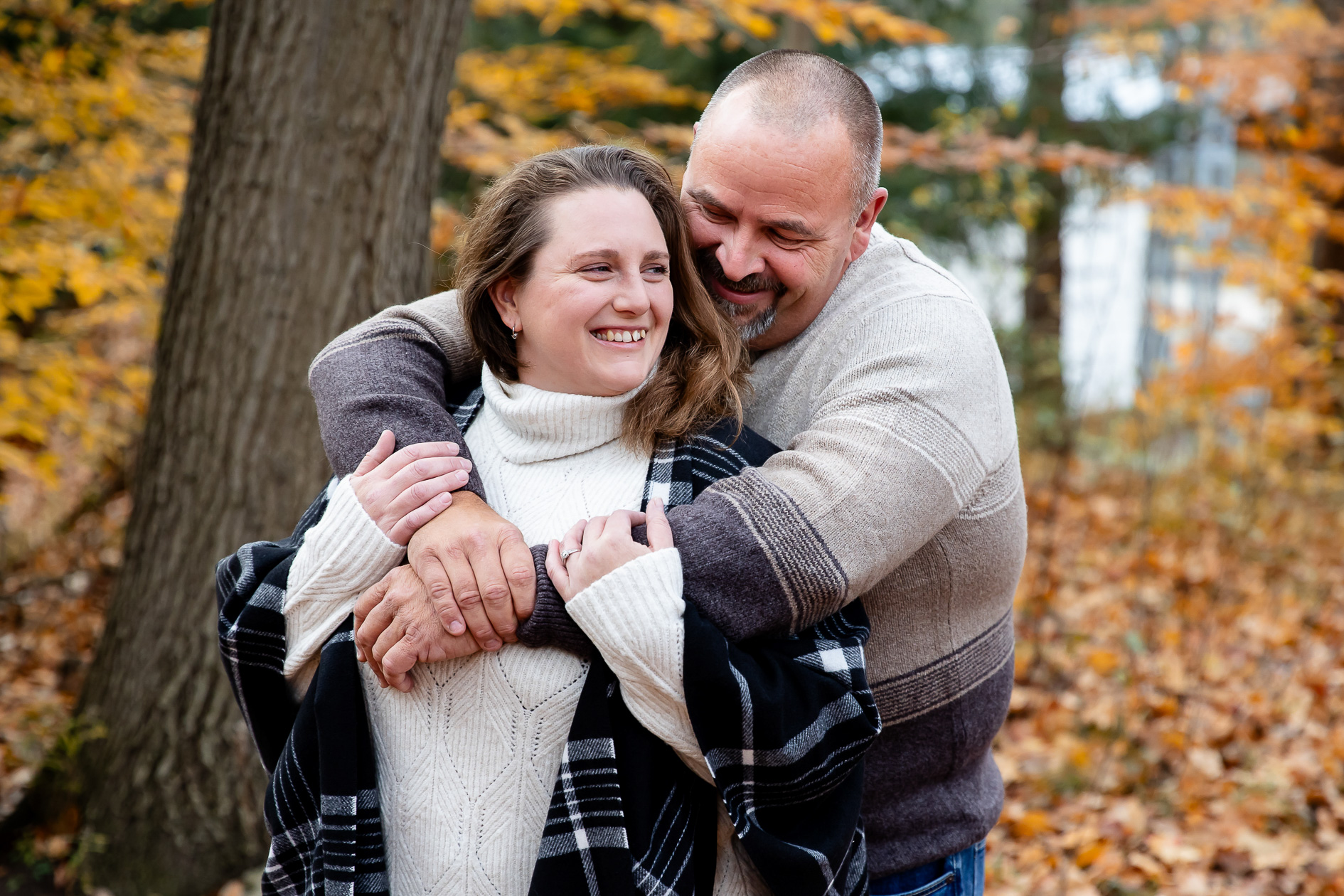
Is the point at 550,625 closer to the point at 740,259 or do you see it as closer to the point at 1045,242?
the point at 740,259

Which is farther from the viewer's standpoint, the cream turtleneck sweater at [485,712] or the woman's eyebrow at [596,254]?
the woman's eyebrow at [596,254]

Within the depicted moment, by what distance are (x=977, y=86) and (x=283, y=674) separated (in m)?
7.65

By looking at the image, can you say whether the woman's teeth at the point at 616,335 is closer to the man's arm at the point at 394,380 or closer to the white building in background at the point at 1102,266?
the man's arm at the point at 394,380

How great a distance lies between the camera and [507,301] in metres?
1.94

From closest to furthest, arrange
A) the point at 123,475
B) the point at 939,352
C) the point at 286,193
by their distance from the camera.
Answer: the point at 939,352, the point at 286,193, the point at 123,475

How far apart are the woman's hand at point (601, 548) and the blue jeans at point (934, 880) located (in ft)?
2.88

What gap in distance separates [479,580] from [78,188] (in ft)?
12.6

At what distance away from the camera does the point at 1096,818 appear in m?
4.09

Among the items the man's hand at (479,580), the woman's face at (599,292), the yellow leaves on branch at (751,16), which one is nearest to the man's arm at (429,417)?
the man's hand at (479,580)

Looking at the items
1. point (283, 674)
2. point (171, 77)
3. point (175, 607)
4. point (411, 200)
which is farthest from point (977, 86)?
point (283, 674)

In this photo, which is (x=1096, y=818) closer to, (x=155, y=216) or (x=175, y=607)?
(x=175, y=607)

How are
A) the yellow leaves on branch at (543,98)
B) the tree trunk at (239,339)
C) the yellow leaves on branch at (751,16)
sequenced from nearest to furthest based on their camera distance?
the tree trunk at (239,339) < the yellow leaves on branch at (751,16) < the yellow leaves on branch at (543,98)

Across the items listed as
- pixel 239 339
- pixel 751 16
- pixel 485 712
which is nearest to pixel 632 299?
pixel 485 712

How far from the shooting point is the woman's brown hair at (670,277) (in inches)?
72.6
